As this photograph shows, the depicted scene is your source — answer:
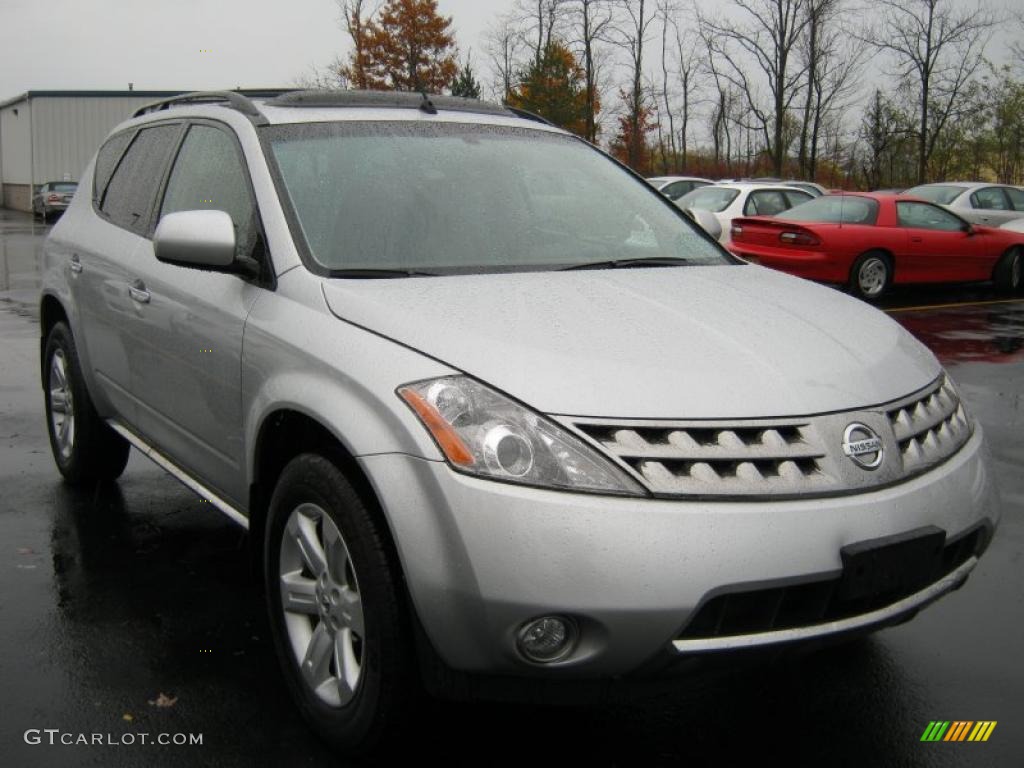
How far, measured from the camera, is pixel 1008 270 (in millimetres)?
15242

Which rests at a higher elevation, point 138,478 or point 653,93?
point 653,93

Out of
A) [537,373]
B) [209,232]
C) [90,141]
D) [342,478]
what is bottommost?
[342,478]

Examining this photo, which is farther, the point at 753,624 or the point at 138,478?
the point at 138,478

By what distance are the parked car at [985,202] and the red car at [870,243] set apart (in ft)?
10.3

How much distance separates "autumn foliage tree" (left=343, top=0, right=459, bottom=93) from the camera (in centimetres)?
5506

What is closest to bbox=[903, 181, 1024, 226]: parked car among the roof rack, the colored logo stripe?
the roof rack

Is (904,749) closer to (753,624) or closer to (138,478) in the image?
(753,624)

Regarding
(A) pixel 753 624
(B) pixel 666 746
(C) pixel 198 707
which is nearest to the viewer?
(A) pixel 753 624

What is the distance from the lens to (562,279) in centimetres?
333

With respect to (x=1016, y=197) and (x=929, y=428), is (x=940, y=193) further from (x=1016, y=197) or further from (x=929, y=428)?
(x=929, y=428)

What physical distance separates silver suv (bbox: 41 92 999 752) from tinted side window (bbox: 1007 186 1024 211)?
16.3 meters

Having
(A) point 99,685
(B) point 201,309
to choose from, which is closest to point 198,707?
(A) point 99,685

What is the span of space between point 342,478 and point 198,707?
0.96m

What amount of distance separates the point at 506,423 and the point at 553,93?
43026 millimetres
